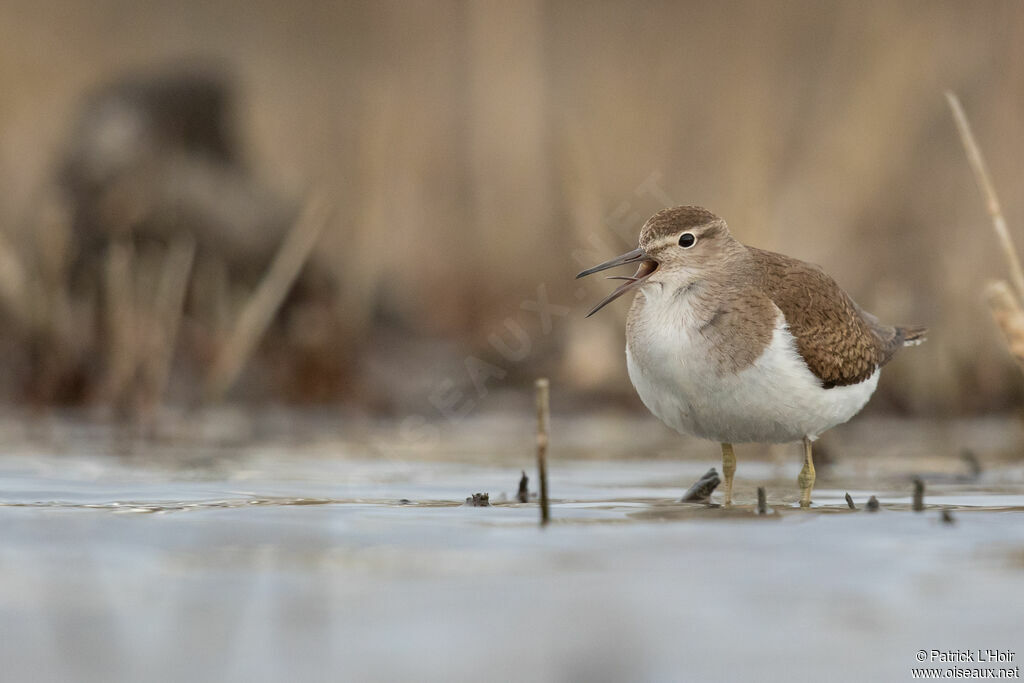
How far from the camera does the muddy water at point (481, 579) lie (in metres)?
3.16

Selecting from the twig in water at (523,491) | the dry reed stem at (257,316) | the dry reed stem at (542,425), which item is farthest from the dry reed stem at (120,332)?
the dry reed stem at (542,425)

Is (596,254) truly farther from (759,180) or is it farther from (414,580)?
(414,580)

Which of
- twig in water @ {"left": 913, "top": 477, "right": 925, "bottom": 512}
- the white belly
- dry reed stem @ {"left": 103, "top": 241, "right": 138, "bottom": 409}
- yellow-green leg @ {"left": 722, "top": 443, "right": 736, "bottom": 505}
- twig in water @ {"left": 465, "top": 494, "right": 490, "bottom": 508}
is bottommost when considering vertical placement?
twig in water @ {"left": 913, "top": 477, "right": 925, "bottom": 512}

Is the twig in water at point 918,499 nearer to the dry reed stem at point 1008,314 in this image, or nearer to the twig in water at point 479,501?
the dry reed stem at point 1008,314

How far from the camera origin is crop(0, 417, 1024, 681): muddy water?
3.16 metres

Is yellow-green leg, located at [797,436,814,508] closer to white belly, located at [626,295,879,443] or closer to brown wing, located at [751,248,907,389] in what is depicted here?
white belly, located at [626,295,879,443]

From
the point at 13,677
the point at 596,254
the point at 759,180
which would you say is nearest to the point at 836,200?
the point at 759,180

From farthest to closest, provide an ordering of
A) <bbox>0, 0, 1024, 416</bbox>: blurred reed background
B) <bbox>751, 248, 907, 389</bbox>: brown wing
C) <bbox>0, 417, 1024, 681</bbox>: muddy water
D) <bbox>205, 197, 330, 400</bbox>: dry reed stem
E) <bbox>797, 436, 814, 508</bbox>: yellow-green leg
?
<bbox>0, 0, 1024, 416</bbox>: blurred reed background < <bbox>205, 197, 330, 400</bbox>: dry reed stem < <bbox>751, 248, 907, 389</bbox>: brown wing < <bbox>797, 436, 814, 508</bbox>: yellow-green leg < <bbox>0, 417, 1024, 681</bbox>: muddy water

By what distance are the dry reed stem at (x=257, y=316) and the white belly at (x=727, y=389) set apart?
3927mm

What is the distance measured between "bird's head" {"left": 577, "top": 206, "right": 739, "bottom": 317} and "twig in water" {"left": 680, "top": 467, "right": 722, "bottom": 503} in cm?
84

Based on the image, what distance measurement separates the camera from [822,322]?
19.6 ft

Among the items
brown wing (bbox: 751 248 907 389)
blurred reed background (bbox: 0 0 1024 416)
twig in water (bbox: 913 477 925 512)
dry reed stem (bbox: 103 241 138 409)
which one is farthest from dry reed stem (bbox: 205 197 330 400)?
twig in water (bbox: 913 477 925 512)

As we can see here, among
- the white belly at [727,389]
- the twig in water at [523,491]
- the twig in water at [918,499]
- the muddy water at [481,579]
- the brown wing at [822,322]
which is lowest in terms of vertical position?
the muddy water at [481,579]

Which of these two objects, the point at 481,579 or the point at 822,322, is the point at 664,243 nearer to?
the point at 822,322
